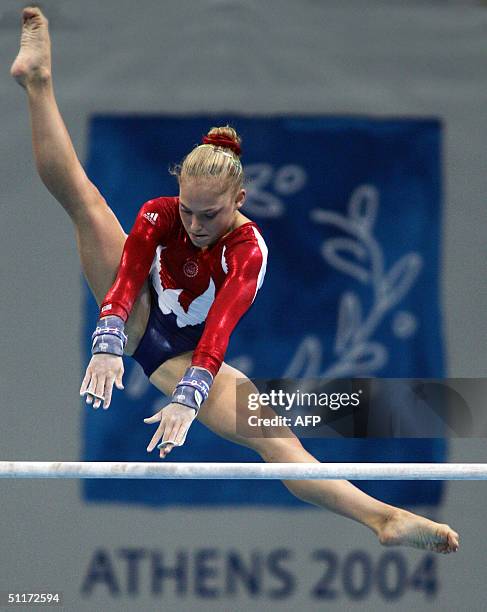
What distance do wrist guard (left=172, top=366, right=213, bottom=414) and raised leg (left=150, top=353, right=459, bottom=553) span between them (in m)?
0.48

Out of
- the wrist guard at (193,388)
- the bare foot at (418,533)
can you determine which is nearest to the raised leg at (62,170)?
the wrist guard at (193,388)

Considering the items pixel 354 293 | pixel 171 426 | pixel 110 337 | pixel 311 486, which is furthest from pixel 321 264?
pixel 171 426

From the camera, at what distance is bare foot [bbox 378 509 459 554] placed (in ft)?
9.29

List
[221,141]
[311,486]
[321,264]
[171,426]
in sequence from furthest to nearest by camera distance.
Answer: [321,264], [311,486], [221,141], [171,426]

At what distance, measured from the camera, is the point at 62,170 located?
2967 mm

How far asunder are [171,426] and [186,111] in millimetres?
2245

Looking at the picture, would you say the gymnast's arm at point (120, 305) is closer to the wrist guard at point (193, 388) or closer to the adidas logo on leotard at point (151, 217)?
the adidas logo on leotard at point (151, 217)

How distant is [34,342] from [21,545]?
36.9 inches

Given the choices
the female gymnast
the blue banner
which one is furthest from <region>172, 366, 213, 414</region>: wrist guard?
the blue banner

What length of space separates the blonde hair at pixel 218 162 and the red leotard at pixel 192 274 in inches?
7.4

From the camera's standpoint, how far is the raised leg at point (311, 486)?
2891mm

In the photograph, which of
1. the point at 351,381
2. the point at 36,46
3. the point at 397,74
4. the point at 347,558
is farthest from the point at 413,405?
the point at 36,46

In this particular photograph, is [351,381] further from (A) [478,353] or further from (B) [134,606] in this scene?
(B) [134,606]

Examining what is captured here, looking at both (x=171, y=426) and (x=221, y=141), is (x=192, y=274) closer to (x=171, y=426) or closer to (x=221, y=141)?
(x=221, y=141)
